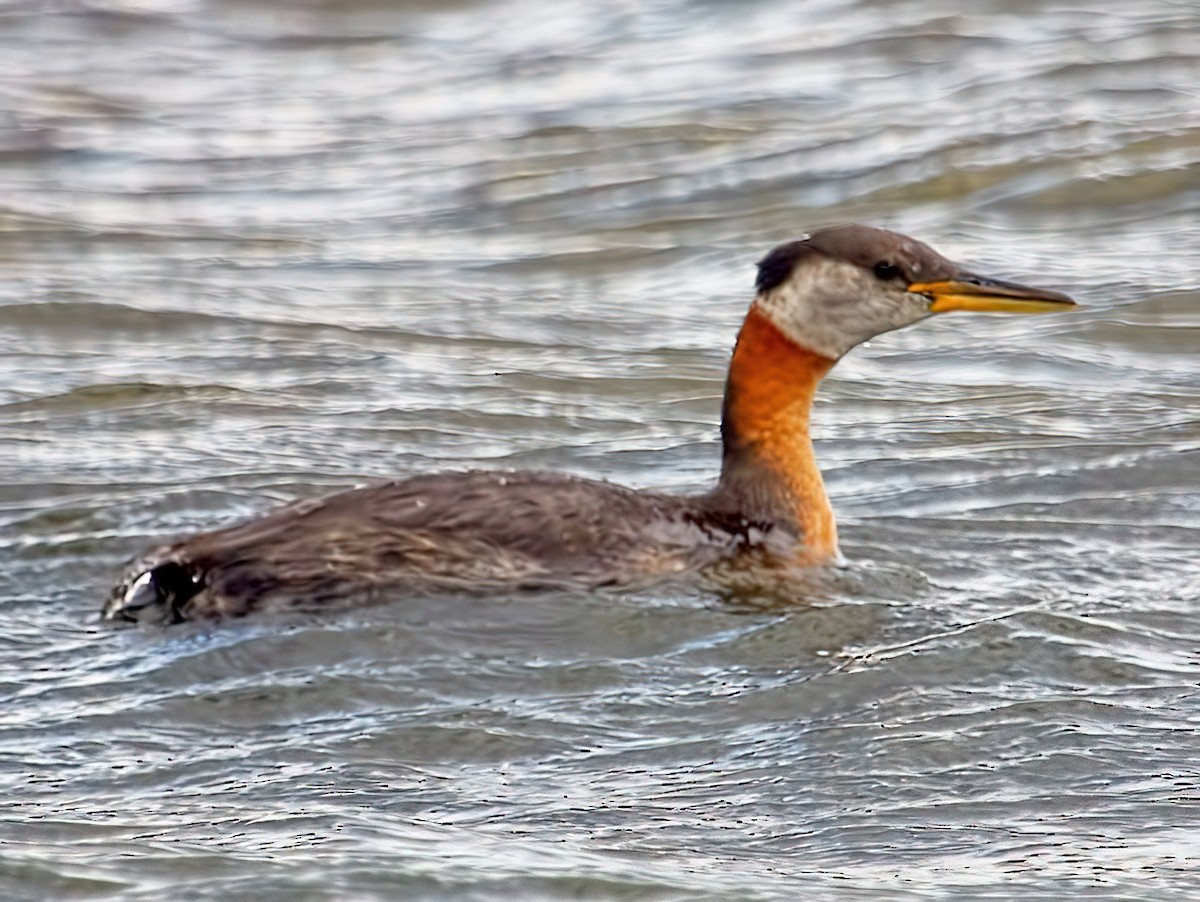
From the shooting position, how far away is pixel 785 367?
761 cm

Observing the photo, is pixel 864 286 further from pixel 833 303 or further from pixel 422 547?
pixel 422 547

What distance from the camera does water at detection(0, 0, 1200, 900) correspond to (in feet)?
17.2

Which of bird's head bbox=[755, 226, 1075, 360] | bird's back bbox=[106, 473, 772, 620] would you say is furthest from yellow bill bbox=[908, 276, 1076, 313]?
bird's back bbox=[106, 473, 772, 620]

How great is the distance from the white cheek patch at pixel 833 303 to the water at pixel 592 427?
671 mm

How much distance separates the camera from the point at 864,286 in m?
7.52

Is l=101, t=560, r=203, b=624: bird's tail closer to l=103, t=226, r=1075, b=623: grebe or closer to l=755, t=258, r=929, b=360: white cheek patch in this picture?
l=103, t=226, r=1075, b=623: grebe

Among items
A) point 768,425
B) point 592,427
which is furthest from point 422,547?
point 592,427

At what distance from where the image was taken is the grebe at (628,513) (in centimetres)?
662

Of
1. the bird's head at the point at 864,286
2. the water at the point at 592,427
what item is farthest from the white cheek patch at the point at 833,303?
the water at the point at 592,427

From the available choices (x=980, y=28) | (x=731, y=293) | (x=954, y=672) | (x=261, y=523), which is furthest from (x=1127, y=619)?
(x=980, y=28)

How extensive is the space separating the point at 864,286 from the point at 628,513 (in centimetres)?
107

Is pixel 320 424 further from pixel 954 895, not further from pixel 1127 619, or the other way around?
pixel 954 895

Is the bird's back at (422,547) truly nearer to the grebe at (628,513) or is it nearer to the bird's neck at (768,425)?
the grebe at (628,513)

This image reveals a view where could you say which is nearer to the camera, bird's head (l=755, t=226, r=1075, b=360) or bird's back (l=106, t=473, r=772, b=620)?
bird's back (l=106, t=473, r=772, b=620)
